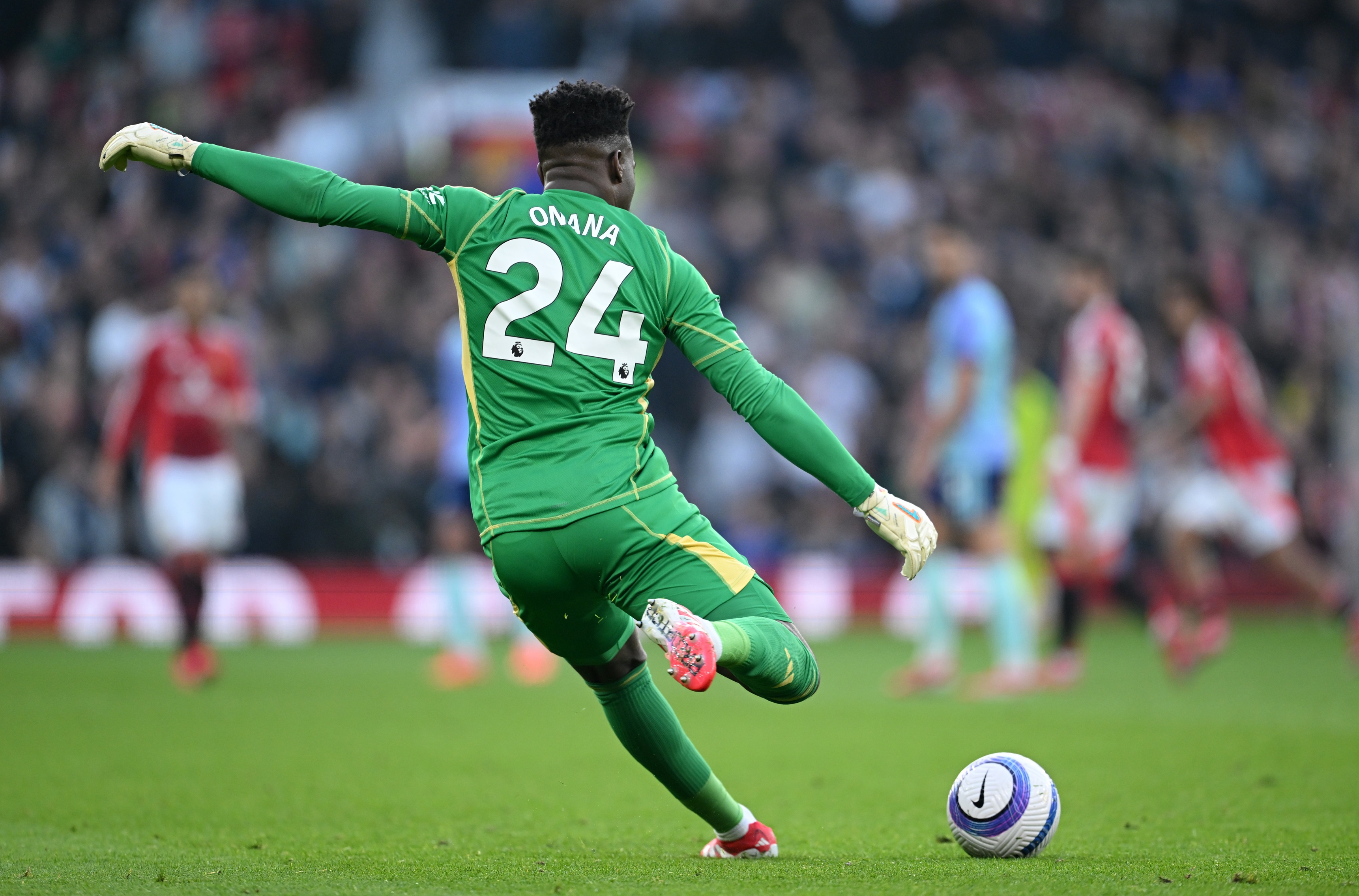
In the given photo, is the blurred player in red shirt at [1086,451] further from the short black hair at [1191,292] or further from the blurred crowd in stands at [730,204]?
the blurred crowd in stands at [730,204]

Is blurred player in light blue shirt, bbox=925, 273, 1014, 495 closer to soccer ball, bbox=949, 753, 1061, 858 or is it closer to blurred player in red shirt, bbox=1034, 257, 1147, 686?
blurred player in red shirt, bbox=1034, 257, 1147, 686

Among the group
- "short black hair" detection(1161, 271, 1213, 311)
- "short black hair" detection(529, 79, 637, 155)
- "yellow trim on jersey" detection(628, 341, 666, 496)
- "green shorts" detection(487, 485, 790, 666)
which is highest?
"short black hair" detection(1161, 271, 1213, 311)

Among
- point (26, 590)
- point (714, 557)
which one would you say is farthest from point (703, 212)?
point (714, 557)

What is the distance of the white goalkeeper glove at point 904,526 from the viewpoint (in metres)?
3.92

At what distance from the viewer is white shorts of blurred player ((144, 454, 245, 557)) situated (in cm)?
1065

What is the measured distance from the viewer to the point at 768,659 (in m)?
3.81

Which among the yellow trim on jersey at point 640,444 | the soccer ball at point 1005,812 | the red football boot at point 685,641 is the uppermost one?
the yellow trim on jersey at point 640,444

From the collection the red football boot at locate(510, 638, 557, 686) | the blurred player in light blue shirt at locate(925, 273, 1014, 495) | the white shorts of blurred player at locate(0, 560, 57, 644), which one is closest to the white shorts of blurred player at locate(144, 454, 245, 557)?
the red football boot at locate(510, 638, 557, 686)

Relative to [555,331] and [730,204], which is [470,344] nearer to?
[555,331]

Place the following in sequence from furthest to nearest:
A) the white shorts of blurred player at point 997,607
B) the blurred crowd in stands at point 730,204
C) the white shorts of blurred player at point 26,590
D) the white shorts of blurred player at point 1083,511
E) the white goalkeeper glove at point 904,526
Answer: the blurred crowd in stands at point 730,204
the white shorts of blurred player at point 26,590
the white shorts of blurred player at point 1083,511
the white shorts of blurred player at point 997,607
the white goalkeeper glove at point 904,526

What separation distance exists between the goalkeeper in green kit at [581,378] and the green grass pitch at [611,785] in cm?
77

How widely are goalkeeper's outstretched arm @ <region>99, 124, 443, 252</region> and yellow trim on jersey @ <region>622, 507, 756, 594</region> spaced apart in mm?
995

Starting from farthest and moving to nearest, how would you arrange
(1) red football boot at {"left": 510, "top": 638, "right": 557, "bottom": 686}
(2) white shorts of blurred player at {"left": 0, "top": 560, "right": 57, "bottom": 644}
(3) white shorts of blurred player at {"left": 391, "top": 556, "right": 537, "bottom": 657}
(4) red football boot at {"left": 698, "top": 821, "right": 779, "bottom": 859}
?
(3) white shorts of blurred player at {"left": 391, "top": 556, "right": 537, "bottom": 657}, (2) white shorts of blurred player at {"left": 0, "top": 560, "right": 57, "bottom": 644}, (1) red football boot at {"left": 510, "top": 638, "right": 557, "bottom": 686}, (4) red football boot at {"left": 698, "top": 821, "right": 779, "bottom": 859}

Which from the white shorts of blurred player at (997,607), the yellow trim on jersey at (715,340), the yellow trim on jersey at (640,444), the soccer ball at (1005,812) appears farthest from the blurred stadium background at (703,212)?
the yellow trim on jersey at (715,340)
